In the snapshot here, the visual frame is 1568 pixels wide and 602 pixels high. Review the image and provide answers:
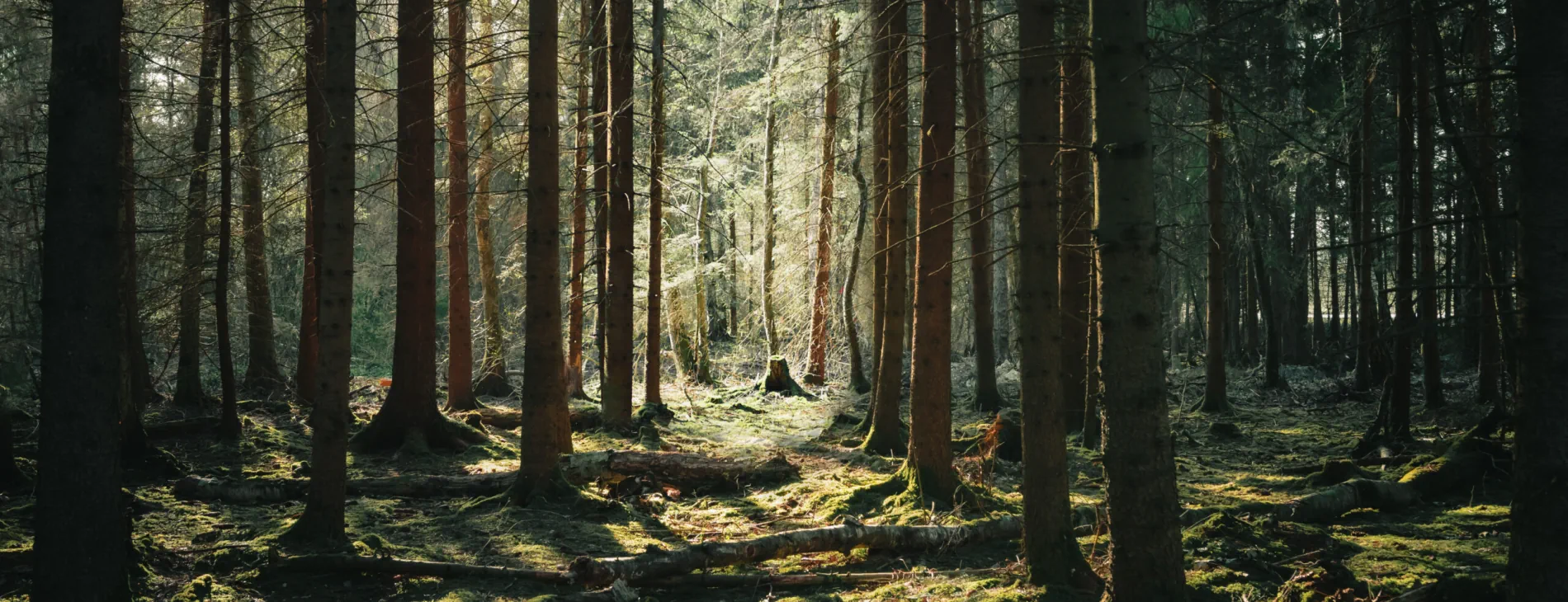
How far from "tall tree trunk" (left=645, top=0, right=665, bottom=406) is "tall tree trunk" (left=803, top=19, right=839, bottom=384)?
4391mm

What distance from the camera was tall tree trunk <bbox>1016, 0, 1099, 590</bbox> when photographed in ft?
19.2

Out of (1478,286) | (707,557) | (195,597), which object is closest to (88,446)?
(195,597)

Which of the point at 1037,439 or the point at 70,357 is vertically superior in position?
the point at 70,357

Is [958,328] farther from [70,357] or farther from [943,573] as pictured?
[70,357]

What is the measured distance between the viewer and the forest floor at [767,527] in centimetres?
616

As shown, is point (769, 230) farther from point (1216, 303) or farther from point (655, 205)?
point (1216, 303)

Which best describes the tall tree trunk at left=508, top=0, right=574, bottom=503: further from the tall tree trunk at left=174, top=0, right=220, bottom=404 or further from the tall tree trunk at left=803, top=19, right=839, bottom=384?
the tall tree trunk at left=803, top=19, right=839, bottom=384

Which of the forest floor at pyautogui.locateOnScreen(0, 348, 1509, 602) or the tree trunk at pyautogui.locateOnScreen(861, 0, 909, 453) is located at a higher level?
the tree trunk at pyautogui.locateOnScreen(861, 0, 909, 453)

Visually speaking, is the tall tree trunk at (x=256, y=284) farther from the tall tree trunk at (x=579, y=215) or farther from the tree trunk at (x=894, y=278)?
the tree trunk at (x=894, y=278)

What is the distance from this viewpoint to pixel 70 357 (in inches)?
178

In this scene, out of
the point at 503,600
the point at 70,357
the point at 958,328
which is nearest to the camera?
the point at 70,357

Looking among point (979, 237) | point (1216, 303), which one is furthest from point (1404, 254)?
point (1216, 303)

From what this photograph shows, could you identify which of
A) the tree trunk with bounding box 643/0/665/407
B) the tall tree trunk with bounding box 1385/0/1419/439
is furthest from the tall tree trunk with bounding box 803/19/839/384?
the tall tree trunk with bounding box 1385/0/1419/439

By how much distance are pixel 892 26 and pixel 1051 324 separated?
19.3 feet
